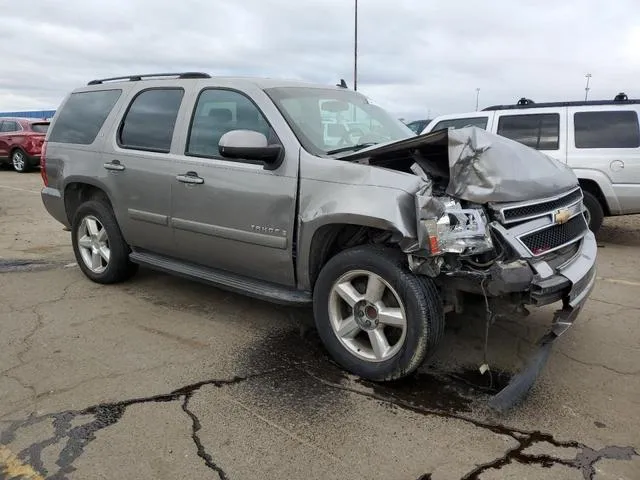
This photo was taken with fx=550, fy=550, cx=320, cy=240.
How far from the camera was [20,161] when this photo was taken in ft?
57.0

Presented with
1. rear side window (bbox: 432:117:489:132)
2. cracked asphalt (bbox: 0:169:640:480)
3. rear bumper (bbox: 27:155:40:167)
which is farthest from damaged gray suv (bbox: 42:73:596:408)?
rear bumper (bbox: 27:155:40:167)

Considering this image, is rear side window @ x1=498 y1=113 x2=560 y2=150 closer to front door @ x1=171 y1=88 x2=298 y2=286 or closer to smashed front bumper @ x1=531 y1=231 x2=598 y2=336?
smashed front bumper @ x1=531 y1=231 x2=598 y2=336

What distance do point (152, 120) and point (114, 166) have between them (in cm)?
54

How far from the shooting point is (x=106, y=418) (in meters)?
3.01

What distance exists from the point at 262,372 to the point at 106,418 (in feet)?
3.24

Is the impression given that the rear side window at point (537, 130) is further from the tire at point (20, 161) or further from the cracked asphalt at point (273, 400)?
the tire at point (20, 161)

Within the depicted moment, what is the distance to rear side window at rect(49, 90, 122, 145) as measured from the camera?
16.9 feet

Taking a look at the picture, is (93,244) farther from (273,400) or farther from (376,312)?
(376,312)

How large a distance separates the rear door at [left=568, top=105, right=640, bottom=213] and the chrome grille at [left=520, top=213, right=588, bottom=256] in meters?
3.84

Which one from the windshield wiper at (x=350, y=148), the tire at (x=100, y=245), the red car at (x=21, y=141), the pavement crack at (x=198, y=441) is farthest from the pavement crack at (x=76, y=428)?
the red car at (x=21, y=141)

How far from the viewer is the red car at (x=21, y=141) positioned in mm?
17016

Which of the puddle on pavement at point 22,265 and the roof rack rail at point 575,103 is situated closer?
the puddle on pavement at point 22,265

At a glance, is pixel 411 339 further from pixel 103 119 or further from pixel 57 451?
pixel 103 119

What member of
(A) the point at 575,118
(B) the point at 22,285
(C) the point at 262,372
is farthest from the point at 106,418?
(A) the point at 575,118
